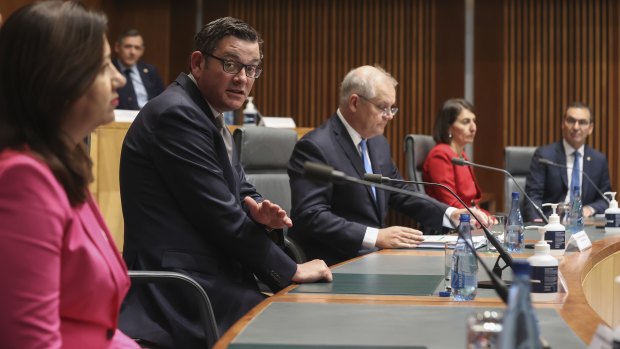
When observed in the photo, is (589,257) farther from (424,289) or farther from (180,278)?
(180,278)

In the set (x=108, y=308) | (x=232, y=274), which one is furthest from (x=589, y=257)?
(x=108, y=308)

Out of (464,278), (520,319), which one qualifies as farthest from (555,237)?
(520,319)

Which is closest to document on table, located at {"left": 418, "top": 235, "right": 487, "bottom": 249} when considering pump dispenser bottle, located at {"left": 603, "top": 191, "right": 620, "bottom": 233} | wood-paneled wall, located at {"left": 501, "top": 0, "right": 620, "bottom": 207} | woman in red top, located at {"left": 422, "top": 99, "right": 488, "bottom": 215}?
pump dispenser bottle, located at {"left": 603, "top": 191, "right": 620, "bottom": 233}

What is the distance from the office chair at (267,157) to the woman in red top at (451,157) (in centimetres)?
128

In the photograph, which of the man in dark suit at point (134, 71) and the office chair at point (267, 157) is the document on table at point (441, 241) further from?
the man in dark suit at point (134, 71)

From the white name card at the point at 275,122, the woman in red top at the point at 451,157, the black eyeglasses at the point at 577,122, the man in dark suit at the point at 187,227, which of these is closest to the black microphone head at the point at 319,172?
the man in dark suit at the point at 187,227

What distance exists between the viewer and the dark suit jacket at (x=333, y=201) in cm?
348

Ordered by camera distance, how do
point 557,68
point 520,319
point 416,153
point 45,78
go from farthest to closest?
point 557,68 → point 416,153 → point 45,78 → point 520,319

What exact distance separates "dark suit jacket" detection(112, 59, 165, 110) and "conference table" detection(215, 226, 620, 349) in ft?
15.3

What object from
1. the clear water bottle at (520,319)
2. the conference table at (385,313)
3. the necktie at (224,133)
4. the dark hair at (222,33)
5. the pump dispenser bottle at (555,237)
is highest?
the dark hair at (222,33)

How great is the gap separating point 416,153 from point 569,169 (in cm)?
139

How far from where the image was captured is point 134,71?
7.40m

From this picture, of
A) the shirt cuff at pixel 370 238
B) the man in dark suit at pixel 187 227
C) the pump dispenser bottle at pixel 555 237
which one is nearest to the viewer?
the man in dark suit at pixel 187 227

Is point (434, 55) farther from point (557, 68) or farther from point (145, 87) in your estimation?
point (145, 87)
